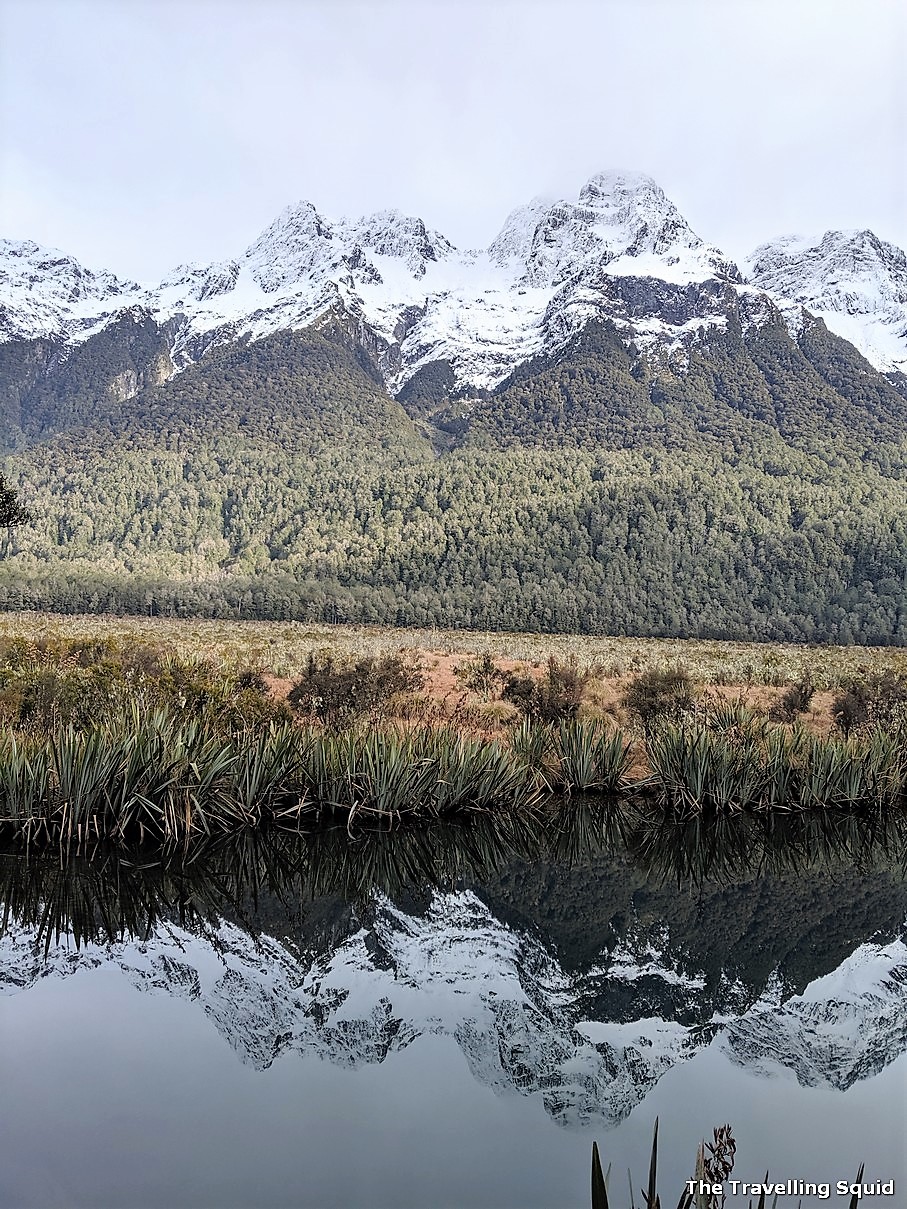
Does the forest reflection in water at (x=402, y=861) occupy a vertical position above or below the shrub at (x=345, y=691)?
below

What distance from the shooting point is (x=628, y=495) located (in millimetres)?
81500

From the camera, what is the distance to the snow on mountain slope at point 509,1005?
434 cm

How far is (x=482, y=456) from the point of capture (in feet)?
328

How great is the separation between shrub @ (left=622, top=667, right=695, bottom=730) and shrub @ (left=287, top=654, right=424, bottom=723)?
430 cm

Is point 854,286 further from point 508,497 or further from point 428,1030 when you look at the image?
point 428,1030

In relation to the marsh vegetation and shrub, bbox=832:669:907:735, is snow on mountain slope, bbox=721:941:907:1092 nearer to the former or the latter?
the marsh vegetation

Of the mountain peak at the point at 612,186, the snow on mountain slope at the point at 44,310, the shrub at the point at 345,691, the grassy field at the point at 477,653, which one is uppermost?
the mountain peak at the point at 612,186

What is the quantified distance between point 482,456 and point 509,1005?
319 feet

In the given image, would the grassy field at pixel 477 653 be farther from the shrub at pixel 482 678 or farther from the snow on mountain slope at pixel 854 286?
the snow on mountain slope at pixel 854 286

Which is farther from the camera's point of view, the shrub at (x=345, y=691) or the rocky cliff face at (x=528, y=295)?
the rocky cliff face at (x=528, y=295)

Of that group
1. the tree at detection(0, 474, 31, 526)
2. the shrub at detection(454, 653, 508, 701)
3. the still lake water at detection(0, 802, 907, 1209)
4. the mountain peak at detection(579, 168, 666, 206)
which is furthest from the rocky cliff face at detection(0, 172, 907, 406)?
the still lake water at detection(0, 802, 907, 1209)

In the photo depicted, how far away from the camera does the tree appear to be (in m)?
12.1

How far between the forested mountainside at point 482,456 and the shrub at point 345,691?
4665cm

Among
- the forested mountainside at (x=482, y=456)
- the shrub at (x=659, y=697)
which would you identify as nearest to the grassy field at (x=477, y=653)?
the shrub at (x=659, y=697)
